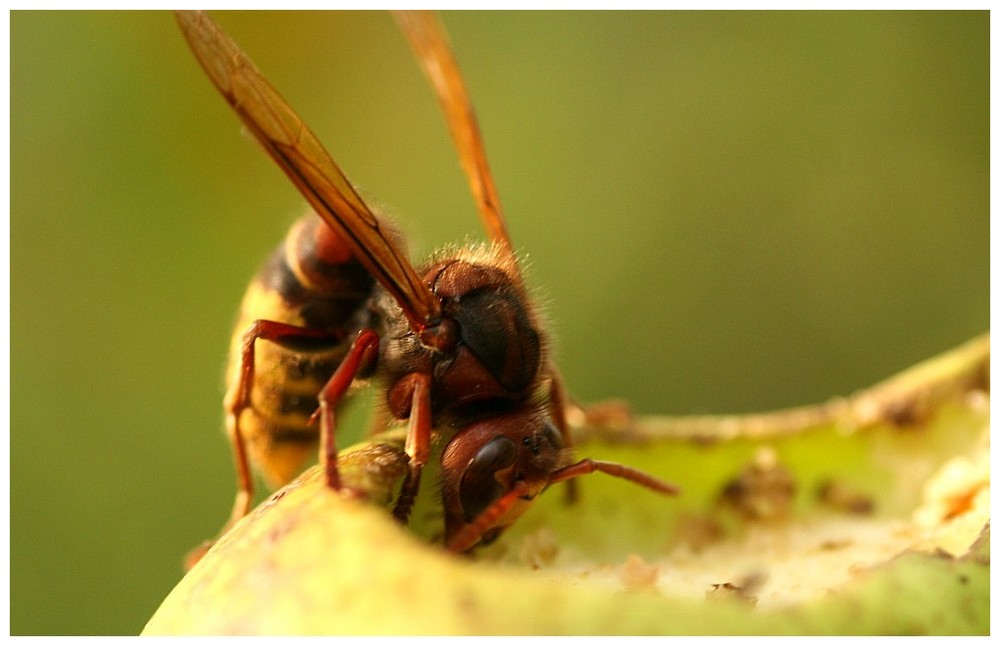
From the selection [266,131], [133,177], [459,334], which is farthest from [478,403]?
[133,177]

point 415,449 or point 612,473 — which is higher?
point 415,449

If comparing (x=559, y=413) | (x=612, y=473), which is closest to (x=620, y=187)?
(x=559, y=413)

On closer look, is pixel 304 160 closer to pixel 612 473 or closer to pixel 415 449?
pixel 415 449

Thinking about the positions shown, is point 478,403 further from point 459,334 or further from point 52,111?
point 52,111

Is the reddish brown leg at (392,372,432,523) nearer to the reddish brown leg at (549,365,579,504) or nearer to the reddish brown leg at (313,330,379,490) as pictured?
the reddish brown leg at (313,330,379,490)

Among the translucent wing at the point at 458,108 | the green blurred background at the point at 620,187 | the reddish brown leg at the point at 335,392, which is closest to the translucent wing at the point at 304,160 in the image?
the reddish brown leg at the point at 335,392

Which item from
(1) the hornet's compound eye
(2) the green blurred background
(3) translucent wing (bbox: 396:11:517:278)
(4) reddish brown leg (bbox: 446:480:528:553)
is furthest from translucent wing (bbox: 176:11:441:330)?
(2) the green blurred background
